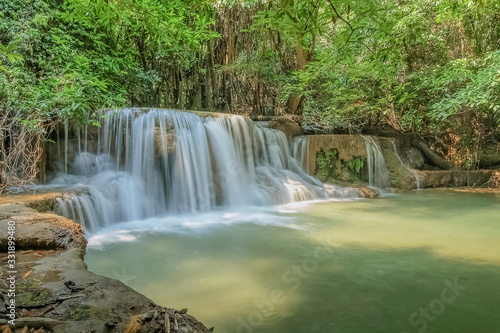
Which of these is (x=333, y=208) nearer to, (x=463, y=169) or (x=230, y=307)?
Result: (x=230, y=307)

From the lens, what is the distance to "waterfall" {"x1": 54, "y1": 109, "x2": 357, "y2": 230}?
281 inches

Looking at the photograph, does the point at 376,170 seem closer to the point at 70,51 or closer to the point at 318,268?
the point at 318,268

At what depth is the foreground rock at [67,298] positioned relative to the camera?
1.98 meters

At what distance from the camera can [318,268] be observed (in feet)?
14.1

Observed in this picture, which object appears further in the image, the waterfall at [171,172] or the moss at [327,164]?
the moss at [327,164]

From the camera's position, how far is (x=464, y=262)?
14.8 ft

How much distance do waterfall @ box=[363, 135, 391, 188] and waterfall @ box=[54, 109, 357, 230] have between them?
1.88 m

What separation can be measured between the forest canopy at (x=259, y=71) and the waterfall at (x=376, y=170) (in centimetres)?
165

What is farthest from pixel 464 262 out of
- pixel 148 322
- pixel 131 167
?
pixel 131 167

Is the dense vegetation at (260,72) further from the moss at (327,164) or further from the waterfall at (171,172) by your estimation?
the moss at (327,164)

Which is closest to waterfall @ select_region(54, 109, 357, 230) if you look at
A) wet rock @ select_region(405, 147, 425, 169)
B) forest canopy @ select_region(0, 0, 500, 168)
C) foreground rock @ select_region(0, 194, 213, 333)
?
forest canopy @ select_region(0, 0, 500, 168)

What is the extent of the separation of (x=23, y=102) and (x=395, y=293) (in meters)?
6.31

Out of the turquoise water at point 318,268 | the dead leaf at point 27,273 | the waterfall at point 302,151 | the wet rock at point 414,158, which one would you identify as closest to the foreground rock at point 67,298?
the dead leaf at point 27,273

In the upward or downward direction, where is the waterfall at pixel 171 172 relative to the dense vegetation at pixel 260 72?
downward
